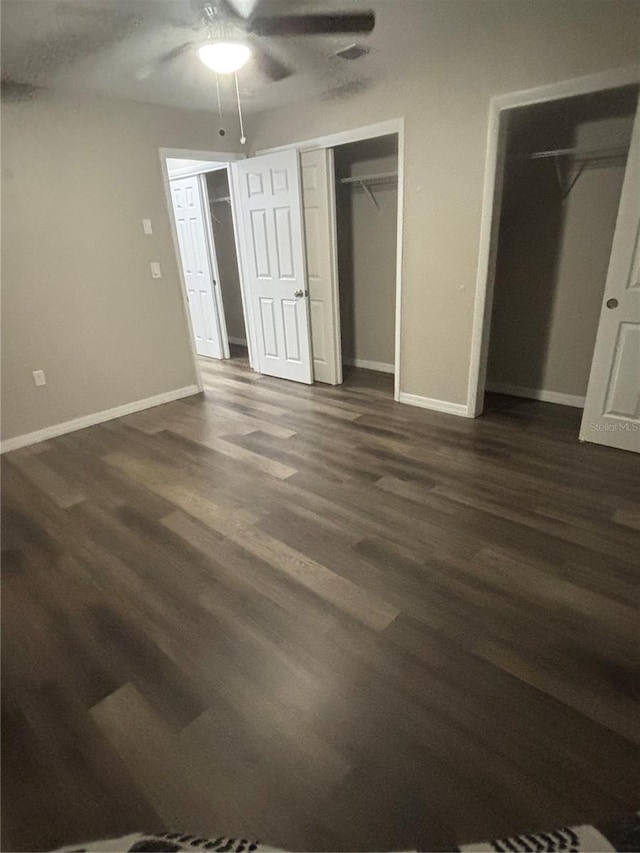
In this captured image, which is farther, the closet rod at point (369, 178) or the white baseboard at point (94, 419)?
the closet rod at point (369, 178)

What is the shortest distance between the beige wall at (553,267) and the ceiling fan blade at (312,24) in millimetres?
1833

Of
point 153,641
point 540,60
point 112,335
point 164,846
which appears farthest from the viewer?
point 112,335

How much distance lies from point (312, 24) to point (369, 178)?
2210 millimetres

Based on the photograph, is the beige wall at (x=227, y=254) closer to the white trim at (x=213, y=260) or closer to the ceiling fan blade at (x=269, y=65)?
the white trim at (x=213, y=260)

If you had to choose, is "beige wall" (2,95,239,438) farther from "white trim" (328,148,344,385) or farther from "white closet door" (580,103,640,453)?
"white closet door" (580,103,640,453)

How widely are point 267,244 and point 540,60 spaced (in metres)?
2.53

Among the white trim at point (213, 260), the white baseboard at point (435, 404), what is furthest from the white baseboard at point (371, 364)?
the white trim at point (213, 260)

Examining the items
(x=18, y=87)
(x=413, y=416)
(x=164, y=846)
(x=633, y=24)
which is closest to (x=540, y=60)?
(x=633, y=24)

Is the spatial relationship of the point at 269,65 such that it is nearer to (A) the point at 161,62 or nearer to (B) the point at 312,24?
(A) the point at 161,62

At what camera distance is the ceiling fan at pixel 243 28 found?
85.2 inches

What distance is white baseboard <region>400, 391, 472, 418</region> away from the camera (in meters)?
3.62

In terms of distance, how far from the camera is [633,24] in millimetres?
2312

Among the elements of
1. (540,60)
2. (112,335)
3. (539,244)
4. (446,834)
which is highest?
(540,60)

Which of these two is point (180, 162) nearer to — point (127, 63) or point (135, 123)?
point (135, 123)
